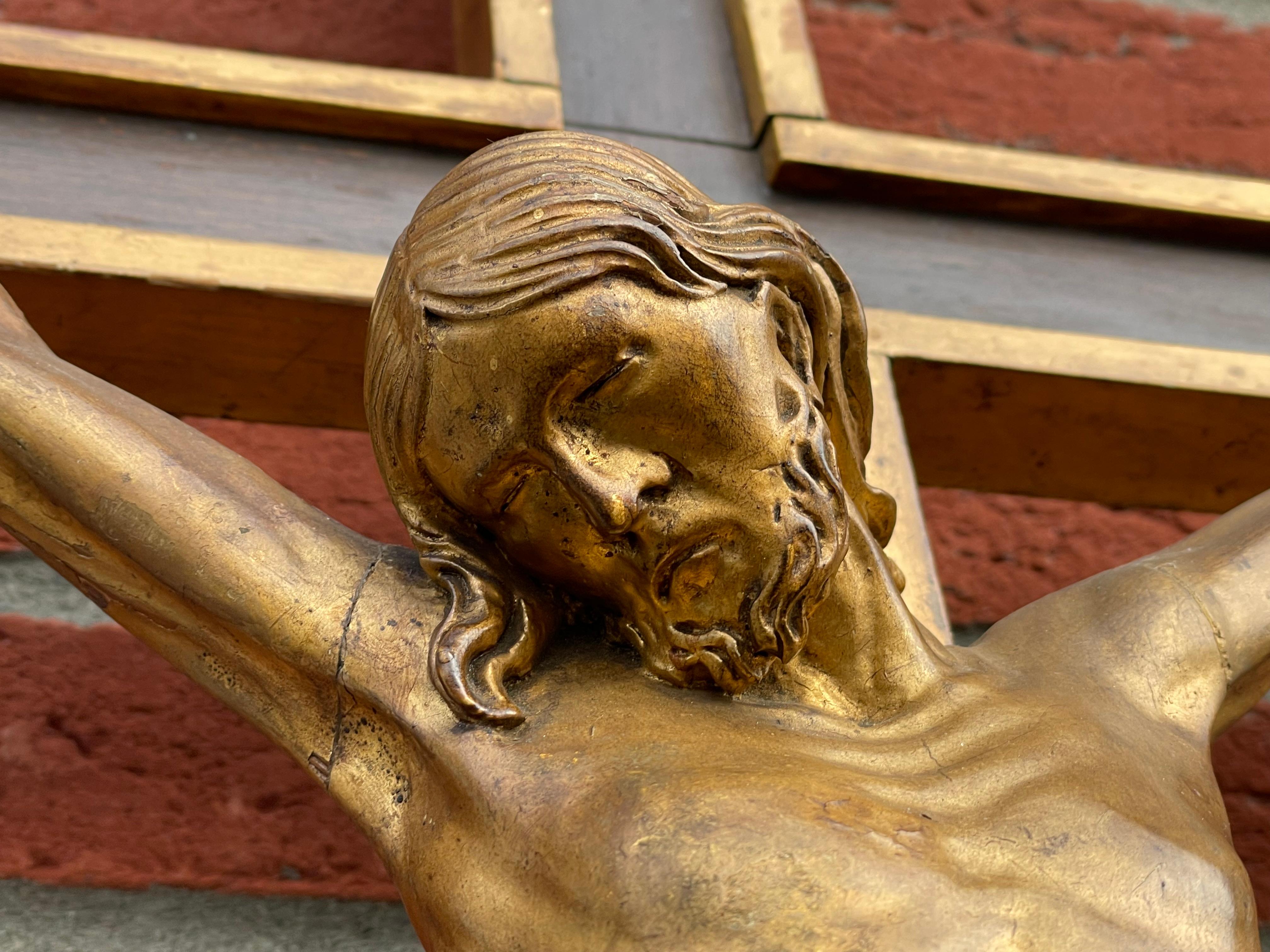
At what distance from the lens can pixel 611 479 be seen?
682 millimetres

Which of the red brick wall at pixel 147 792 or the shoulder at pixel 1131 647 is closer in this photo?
the shoulder at pixel 1131 647

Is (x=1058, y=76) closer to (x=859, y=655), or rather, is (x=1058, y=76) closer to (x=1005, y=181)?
(x=1005, y=181)

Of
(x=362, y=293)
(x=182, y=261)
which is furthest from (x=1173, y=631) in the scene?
(x=182, y=261)

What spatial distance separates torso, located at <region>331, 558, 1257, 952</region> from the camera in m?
0.64

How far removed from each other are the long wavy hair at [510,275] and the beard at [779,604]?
0.05 metres

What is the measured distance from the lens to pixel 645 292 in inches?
26.7

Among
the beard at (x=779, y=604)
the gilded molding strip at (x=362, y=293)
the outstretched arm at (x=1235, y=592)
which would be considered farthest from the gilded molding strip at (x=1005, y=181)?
the beard at (x=779, y=604)

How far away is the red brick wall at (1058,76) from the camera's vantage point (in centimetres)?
167

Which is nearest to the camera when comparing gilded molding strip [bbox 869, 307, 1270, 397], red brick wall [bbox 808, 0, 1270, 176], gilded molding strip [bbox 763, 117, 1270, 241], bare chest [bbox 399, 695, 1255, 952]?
bare chest [bbox 399, 695, 1255, 952]

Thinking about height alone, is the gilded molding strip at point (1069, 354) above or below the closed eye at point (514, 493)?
below

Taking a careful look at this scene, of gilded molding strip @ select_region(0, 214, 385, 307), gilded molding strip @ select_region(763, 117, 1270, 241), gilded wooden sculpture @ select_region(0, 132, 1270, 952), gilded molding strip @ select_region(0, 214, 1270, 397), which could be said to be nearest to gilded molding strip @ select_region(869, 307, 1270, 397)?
gilded molding strip @ select_region(0, 214, 1270, 397)

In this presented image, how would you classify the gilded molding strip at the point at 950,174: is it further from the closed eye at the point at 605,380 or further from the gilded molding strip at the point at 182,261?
the closed eye at the point at 605,380

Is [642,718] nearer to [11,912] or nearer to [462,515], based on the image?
[462,515]

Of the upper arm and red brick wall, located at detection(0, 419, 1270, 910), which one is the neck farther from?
red brick wall, located at detection(0, 419, 1270, 910)
